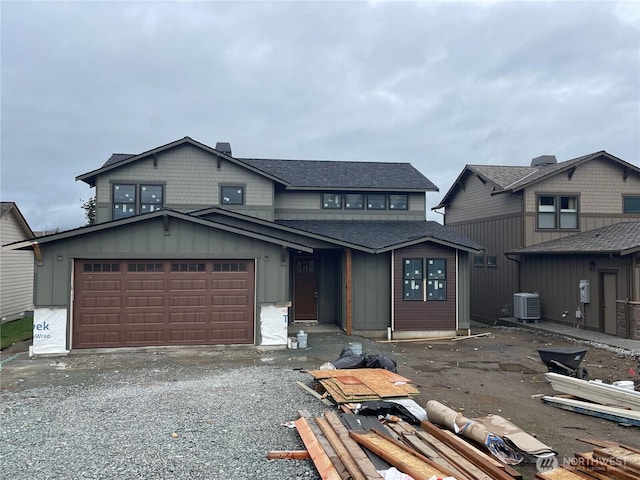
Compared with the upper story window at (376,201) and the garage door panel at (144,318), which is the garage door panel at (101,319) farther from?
the upper story window at (376,201)

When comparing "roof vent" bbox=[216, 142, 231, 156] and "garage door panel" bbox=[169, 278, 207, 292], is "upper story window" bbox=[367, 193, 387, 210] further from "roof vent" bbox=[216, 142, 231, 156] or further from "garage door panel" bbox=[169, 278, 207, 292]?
"garage door panel" bbox=[169, 278, 207, 292]

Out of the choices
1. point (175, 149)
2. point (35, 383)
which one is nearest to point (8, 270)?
point (175, 149)

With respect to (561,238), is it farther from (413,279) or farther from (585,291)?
(413,279)

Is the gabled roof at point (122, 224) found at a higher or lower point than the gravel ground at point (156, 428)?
higher

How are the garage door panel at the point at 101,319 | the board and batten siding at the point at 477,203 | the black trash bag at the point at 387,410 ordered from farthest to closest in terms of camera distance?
the board and batten siding at the point at 477,203, the garage door panel at the point at 101,319, the black trash bag at the point at 387,410

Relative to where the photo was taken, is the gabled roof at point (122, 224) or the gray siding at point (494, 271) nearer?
the gabled roof at point (122, 224)

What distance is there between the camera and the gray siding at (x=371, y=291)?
14.5m

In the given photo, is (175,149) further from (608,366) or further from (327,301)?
(608,366)

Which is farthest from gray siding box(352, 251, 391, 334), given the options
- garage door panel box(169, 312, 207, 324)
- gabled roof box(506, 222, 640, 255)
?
gabled roof box(506, 222, 640, 255)

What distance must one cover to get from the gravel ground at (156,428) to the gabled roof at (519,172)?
13342 millimetres

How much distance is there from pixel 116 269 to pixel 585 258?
49.5ft

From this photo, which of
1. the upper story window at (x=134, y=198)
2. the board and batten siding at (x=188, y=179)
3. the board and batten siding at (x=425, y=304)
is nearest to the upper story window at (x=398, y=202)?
the board and batten siding at (x=425, y=304)

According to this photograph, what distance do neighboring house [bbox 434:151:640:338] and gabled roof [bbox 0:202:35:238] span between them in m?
20.8

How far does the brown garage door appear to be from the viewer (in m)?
11.8
